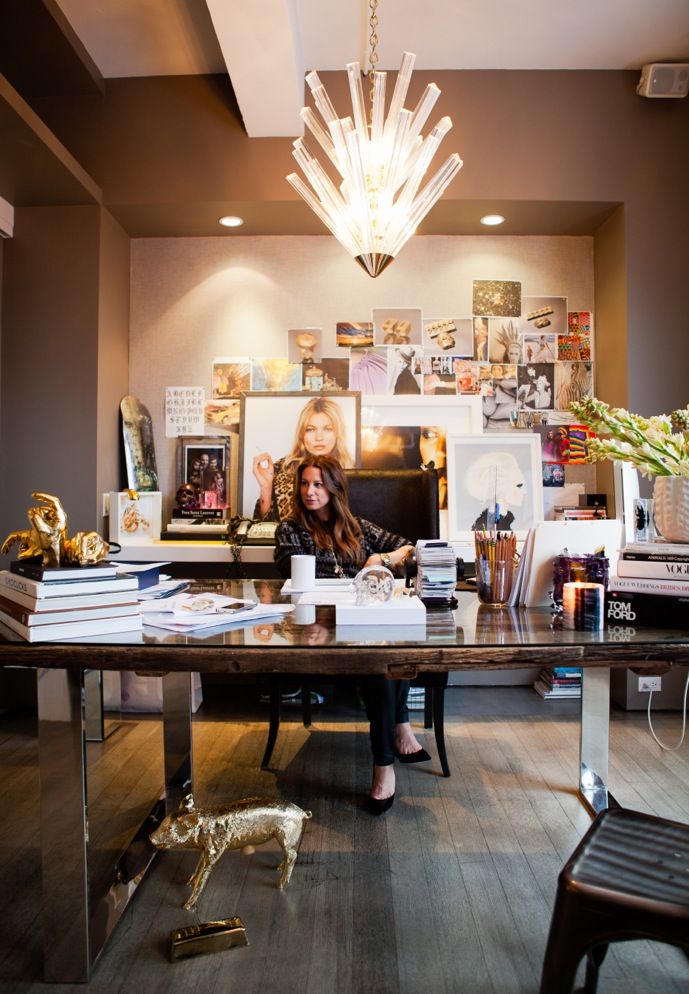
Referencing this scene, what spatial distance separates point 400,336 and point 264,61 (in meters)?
1.45

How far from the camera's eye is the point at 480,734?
2.96 meters

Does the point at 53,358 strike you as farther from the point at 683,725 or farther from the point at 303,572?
the point at 683,725

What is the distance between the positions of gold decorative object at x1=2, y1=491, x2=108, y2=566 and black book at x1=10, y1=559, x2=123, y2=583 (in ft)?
0.06

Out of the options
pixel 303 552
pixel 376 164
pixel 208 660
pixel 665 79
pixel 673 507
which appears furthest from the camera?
pixel 665 79

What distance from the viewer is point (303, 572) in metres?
1.98

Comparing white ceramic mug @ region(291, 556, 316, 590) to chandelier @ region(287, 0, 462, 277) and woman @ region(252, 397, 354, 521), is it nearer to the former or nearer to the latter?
chandelier @ region(287, 0, 462, 277)

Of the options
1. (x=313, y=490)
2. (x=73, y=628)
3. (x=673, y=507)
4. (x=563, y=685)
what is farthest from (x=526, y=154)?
(x=73, y=628)

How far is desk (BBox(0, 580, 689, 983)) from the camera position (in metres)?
1.32

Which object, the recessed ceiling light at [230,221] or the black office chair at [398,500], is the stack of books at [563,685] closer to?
the black office chair at [398,500]

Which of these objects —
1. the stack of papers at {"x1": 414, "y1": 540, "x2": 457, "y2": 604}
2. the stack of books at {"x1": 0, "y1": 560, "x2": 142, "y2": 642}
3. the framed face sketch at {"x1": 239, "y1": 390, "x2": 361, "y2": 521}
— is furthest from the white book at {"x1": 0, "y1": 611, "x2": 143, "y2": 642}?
the framed face sketch at {"x1": 239, "y1": 390, "x2": 361, "y2": 521}

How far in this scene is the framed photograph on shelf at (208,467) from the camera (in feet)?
12.4

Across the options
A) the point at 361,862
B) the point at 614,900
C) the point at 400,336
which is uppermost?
the point at 400,336

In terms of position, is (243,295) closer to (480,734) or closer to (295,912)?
(480,734)

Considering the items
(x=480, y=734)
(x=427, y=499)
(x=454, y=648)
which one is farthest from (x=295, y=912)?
(x=427, y=499)
